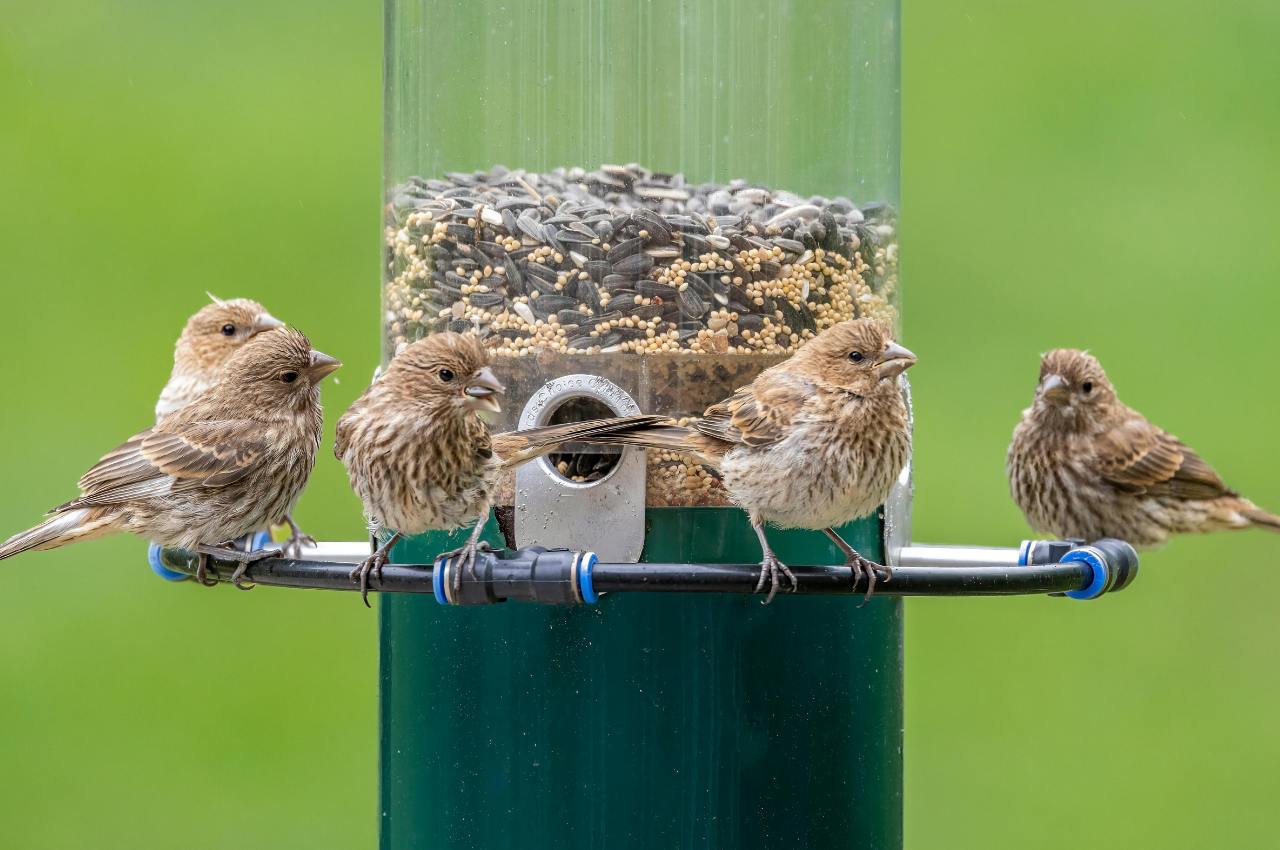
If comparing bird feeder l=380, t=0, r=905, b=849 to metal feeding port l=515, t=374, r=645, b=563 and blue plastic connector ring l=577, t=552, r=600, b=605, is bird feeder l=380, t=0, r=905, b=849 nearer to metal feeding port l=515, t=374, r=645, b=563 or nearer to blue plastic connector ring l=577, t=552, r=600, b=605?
metal feeding port l=515, t=374, r=645, b=563

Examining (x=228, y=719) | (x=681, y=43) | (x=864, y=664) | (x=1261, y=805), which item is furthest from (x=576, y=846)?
(x=1261, y=805)

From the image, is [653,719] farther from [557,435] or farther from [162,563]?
[162,563]

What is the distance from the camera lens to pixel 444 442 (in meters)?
5.51

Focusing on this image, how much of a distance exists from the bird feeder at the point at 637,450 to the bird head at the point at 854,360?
0.22 meters

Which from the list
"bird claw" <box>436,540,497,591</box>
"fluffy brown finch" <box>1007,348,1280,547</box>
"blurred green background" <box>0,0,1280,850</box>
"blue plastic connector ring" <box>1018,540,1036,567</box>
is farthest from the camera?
"blurred green background" <box>0,0,1280,850</box>

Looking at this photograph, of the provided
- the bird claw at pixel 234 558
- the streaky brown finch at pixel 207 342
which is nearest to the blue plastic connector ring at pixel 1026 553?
the bird claw at pixel 234 558

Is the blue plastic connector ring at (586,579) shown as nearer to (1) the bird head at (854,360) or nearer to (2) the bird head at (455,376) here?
(2) the bird head at (455,376)

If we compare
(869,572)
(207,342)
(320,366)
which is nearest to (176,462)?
(320,366)

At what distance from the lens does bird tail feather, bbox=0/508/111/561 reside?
6.29 m

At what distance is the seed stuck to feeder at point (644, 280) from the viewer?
18.3 feet

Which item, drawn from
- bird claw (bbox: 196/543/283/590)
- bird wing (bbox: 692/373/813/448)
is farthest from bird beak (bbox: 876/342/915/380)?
bird claw (bbox: 196/543/283/590)

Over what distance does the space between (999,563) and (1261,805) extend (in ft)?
11.6

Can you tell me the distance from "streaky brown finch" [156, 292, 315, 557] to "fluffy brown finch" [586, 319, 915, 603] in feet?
8.38

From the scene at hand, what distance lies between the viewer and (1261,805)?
28.8 feet
